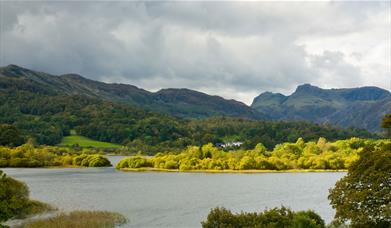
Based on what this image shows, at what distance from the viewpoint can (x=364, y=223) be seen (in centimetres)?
3700

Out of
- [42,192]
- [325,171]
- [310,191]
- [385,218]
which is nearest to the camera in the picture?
[385,218]

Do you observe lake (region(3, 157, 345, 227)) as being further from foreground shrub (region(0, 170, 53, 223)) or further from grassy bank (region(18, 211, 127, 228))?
foreground shrub (region(0, 170, 53, 223))

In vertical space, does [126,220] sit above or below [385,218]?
below

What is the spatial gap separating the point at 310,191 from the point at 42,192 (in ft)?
197

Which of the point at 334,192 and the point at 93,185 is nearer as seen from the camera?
the point at 334,192

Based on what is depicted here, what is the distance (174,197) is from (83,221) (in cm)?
3735

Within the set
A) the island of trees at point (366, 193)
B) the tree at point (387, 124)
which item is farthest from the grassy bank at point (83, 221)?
the tree at point (387, 124)

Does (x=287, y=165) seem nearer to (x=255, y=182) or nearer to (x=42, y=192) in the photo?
(x=255, y=182)

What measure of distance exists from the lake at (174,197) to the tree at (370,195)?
27.2 meters

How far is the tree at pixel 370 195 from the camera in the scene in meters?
36.9

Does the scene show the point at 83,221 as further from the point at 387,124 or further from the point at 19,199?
the point at 387,124

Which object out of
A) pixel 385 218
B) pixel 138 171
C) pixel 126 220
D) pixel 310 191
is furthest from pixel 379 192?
pixel 138 171

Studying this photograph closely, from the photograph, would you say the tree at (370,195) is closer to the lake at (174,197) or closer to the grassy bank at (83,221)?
the lake at (174,197)

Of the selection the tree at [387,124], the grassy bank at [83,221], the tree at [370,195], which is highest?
the tree at [387,124]
